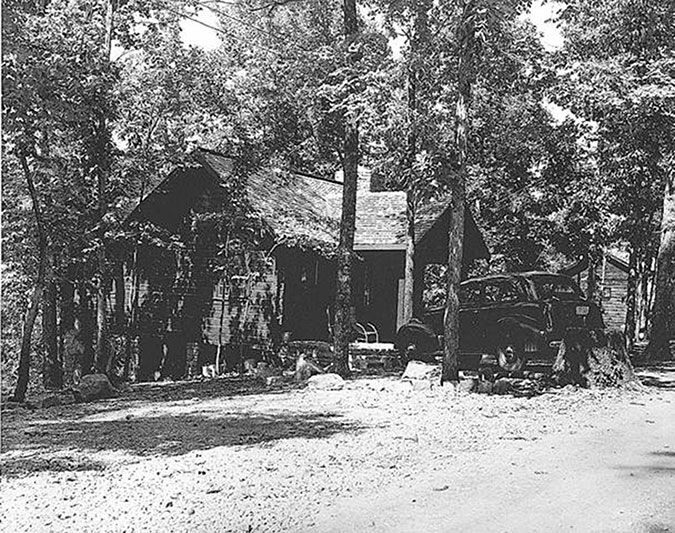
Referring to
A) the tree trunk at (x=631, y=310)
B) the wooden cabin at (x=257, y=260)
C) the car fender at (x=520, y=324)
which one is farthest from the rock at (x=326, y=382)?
the tree trunk at (x=631, y=310)

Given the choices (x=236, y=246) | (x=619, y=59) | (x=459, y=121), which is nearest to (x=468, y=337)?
(x=459, y=121)

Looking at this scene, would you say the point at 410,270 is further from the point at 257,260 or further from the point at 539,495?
the point at 539,495

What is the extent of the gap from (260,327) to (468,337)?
8.99 m

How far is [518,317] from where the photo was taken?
17.6 meters

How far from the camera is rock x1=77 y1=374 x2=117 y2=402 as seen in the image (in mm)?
16219

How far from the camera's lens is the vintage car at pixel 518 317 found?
1731 centimetres

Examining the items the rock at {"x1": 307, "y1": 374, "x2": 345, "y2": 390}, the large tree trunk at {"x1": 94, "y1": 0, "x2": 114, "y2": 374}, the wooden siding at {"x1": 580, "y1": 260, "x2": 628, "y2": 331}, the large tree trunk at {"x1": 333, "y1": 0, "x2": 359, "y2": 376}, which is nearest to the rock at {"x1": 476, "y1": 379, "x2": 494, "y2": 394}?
the rock at {"x1": 307, "y1": 374, "x2": 345, "y2": 390}

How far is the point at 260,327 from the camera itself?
2627cm

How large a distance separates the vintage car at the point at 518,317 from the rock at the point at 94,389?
7.31 meters

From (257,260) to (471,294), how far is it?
26.1 ft

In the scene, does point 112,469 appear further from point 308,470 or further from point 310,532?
point 310,532

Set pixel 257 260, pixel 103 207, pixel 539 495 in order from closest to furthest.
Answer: pixel 539 495 < pixel 103 207 < pixel 257 260

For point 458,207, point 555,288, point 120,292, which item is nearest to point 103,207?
point 120,292

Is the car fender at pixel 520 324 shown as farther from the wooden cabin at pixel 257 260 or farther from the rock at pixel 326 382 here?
the wooden cabin at pixel 257 260
